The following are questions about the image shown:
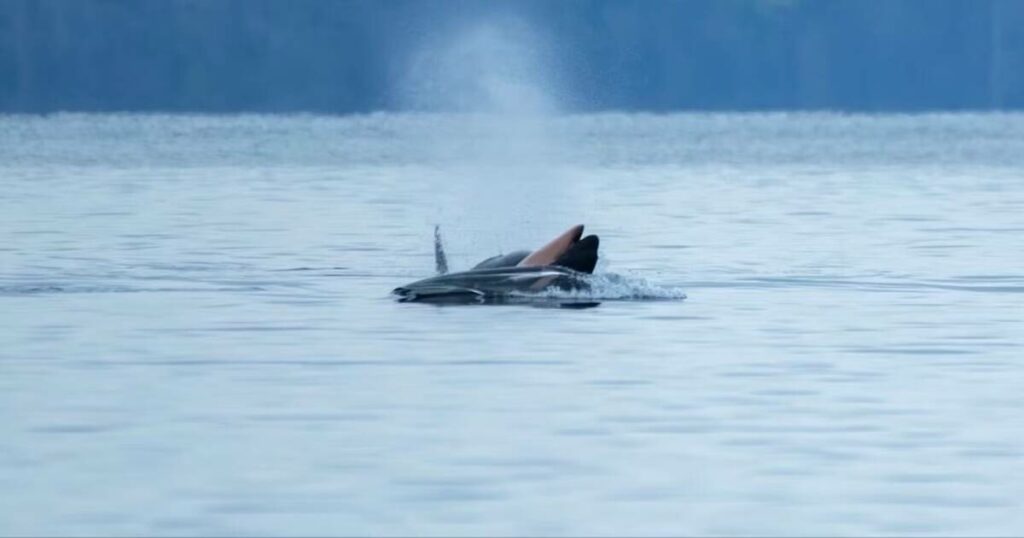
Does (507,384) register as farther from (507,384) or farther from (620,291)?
(620,291)

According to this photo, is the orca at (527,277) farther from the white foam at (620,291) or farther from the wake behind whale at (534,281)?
the white foam at (620,291)

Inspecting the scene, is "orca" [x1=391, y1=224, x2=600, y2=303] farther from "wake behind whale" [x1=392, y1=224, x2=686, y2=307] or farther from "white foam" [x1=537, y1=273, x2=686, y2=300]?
"white foam" [x1=537, y1=273, x2=686, y2=300]

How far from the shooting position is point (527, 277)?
108 feet

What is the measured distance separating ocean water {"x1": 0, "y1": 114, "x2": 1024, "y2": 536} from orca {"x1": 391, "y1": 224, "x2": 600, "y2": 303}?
1.25 ft

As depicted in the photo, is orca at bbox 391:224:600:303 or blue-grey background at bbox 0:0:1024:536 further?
orca at bbox 391:224:600:303

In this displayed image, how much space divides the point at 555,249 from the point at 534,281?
1.52 feet

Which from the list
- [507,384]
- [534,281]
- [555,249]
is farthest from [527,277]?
[507,384]

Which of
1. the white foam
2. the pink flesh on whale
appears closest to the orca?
the pink flesh on whale

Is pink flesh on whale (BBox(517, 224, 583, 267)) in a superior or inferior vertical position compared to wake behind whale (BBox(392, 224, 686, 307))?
superior

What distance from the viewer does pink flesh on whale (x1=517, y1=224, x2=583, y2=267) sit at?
32844 mm

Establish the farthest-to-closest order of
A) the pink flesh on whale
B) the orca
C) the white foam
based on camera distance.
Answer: the white foam, the orca, the pink flesh on whale

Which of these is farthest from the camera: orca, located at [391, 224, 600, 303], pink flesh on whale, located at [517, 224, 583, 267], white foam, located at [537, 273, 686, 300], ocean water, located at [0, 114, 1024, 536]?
white foam, located at [537, 273, 686, 300]

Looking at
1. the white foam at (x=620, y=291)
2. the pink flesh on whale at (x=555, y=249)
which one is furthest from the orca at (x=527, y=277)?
the white foam at (x=620, y=291)

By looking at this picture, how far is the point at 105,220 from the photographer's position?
182ft
